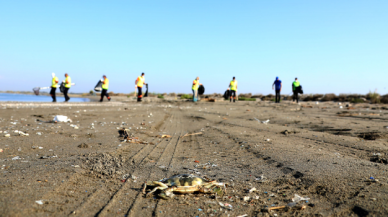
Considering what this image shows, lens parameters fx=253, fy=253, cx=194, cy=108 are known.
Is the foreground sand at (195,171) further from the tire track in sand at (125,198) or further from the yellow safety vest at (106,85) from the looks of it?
the yellow safety vest at (106,85)

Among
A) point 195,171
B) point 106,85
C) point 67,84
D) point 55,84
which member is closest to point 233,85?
point 106,85

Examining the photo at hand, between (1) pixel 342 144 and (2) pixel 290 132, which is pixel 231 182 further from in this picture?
(2) pixel 290 132

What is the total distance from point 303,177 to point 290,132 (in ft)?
10.7

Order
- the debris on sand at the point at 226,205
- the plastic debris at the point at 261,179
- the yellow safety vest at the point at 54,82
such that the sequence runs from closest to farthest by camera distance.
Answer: the debris on sand at the point at 226,205 < the plastic debris at the point at 261,179 < the yellow safety vest at the point at 54,82

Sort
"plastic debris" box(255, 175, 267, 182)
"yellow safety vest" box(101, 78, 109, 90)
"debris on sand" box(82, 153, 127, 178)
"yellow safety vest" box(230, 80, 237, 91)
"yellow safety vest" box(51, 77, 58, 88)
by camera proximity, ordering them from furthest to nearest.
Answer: "yellow safety vest" box(230, 80, 237, 91), "yellow safety vest" box(101, 78, 109, 90), "yellow safety vest" box(51, 77, 58, 88), "debris on sand" box(82, 153, 127, 178), "plastic debris" box(255, 175, 267, 182)

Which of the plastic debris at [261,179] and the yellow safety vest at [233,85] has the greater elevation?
the yellow safety vest at [233,85]

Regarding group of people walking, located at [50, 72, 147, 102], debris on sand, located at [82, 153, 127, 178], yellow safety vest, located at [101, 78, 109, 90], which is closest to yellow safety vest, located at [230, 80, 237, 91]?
group of people walking, located at [50, 72, 147, 102]

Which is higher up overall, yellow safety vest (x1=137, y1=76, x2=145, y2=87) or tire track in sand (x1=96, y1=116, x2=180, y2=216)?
yellow safety vest (x1=137, y1=76, x2=145, y2=87)

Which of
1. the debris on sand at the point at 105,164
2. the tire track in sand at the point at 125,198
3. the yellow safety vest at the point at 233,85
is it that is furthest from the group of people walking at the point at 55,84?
the tire track in sand at the point at 125,198

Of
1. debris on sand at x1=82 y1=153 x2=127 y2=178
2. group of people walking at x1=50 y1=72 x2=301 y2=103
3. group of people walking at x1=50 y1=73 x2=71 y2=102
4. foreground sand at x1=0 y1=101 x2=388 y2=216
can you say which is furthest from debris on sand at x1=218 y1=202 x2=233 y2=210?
group of people walking at x1=50 y1=73 x2=71 y2=102

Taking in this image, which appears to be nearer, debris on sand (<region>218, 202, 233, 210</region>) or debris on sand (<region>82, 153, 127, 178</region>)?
debris on sand (<region>218, 202, 233, 210</region>)

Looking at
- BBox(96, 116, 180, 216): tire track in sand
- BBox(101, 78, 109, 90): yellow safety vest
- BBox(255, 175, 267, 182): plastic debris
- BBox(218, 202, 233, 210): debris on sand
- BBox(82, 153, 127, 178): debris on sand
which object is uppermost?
BBox(101, 78, 109, 90): yellow safety vest

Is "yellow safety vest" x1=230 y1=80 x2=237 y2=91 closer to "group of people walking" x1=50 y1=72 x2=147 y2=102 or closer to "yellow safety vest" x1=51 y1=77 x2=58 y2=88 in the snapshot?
"group of people walking" x1=50 y1=72 x2=147 y2=102

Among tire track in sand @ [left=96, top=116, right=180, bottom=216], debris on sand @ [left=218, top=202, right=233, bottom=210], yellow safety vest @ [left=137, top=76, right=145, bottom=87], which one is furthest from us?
yellow safety vest @ [left=137, top=76, right=145, bottom=87]
